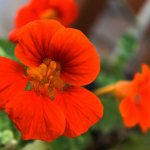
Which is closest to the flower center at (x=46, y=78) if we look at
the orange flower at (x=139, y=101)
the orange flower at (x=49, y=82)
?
the orange flower at (x=49, y=82)

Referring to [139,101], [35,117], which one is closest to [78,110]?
[35,117]

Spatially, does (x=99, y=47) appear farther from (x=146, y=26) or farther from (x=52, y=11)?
(x=52, y=11)

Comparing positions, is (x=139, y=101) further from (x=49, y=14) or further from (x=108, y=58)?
(x=108, y=58)

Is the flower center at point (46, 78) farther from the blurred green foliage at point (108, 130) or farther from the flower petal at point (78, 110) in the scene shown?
the blurred green foliage at point (108, 130)

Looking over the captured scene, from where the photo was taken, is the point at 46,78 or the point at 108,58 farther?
the point at 108,58

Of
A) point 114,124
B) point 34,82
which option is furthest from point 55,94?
point 114,124

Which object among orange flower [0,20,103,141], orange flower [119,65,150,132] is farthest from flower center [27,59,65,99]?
orange flower [119,65,150,132]
